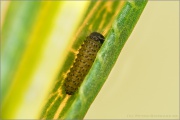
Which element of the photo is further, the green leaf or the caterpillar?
the caterpillar

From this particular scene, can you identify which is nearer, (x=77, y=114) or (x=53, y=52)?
(x=53, y=52)

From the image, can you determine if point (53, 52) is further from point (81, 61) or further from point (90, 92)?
point (81, 61)

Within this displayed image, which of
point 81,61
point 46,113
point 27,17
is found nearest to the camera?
point 27,17

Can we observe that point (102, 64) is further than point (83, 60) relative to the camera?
No

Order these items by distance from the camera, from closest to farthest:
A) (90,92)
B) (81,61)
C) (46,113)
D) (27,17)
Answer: (27,17)
(90,92)
(46,113)
(81,61)

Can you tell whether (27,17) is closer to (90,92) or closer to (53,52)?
(53,52)

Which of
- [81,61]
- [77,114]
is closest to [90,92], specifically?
[77,114]

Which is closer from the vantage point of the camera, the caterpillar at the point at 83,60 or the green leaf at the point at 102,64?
the green leaf at the point at 102,64

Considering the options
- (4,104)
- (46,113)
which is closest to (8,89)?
(4,104)

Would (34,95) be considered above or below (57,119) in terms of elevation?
above
